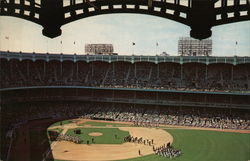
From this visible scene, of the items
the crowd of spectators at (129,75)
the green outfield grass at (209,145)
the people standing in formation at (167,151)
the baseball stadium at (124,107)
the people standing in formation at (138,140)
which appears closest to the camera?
the green outfield grass at (209,145)

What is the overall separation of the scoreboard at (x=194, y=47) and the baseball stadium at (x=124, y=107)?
86.3 ft

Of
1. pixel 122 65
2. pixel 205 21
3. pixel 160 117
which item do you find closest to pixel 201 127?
pixel 160 117

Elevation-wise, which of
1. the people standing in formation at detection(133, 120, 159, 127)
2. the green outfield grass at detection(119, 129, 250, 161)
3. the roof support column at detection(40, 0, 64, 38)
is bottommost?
the green outfield grass at detection(119, 129, 250, 161)

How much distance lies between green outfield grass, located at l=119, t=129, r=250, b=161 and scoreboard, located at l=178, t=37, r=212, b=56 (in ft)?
147

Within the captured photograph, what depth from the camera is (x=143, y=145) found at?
117 feet

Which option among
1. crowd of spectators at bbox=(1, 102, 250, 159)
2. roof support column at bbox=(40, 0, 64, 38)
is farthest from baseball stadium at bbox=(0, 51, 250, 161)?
roof support column at bbox=(40, 0, 64, 38)

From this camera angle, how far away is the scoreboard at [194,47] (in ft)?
274

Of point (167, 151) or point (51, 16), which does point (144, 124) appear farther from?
point (51, 16)

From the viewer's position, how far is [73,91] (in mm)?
59844

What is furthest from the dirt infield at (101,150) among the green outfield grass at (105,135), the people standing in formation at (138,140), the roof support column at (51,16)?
the roof support column at (51,16)

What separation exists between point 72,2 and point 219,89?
4861 cm

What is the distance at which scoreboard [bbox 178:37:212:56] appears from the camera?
8344cm

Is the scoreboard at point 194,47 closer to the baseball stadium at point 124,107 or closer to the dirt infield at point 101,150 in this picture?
the baseball stadium at point 124,107

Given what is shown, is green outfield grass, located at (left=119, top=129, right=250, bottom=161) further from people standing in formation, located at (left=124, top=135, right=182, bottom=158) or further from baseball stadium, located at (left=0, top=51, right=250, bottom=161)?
people standing in formation, located at (left=124, top=135, right=182, bottom=158)
